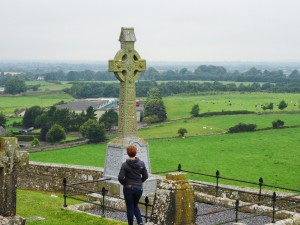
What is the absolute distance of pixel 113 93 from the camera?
158 meters

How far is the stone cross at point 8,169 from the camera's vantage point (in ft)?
33.0

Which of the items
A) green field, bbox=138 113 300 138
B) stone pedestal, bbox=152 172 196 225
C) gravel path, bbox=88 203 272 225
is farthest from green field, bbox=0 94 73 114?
stone pedestal, bbox=152 172 196 225

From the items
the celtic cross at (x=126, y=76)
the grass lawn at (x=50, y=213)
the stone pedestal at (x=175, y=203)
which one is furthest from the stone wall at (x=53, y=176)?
the stone pedestal at (x=175, y=203)

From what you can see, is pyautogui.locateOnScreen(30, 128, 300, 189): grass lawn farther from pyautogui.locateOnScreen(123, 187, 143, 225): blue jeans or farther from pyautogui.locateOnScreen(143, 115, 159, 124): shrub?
pyautogui.locateOnScreen(123, 187, 143, 225): blue jeans

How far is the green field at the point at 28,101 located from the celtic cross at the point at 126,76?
91.2 metres

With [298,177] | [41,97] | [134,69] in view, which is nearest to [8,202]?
[134,69]

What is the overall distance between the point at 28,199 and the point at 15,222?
20.5 ft

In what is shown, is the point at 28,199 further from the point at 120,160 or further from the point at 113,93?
the point at 113,93

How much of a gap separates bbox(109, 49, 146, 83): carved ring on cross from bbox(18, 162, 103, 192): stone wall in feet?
14.5

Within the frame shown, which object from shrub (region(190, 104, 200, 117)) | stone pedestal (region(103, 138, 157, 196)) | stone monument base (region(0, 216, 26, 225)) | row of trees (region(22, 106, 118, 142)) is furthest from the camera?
shrub (region(190, 104, 200, 117))

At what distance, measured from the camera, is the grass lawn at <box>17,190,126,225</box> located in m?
13.3

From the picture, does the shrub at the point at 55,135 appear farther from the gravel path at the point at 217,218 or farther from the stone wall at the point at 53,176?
the gravel path at the point at 217,218

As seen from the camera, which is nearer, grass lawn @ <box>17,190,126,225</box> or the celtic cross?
grass lawn @ <box>17,190,126,225</box>

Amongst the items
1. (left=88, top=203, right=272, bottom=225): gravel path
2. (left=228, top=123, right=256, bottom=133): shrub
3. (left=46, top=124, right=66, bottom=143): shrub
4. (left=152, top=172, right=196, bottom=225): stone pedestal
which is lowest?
(left=46, top=124, right=66, bottom=143): shrub
